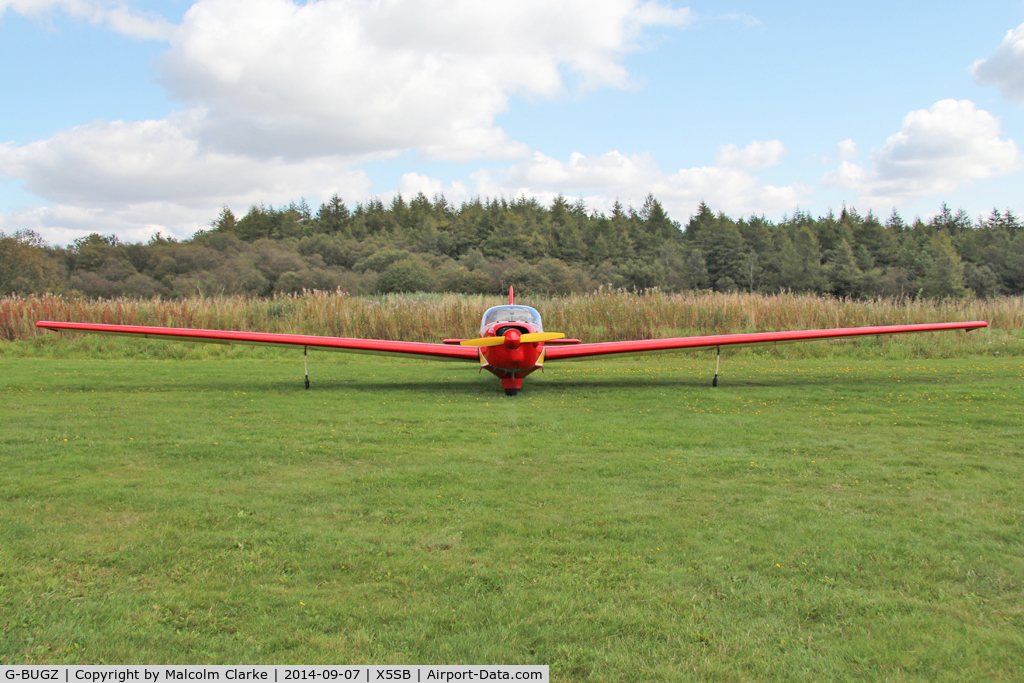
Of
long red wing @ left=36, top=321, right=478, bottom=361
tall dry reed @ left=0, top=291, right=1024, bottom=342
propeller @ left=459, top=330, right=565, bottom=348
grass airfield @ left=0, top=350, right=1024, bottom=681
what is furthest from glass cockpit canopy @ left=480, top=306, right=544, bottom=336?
tall dry reed @ left=0, top=291, right=1024, bottom=342

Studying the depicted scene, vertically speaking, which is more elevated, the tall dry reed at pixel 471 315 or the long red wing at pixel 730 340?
the tall dry reed at pixel 471 315

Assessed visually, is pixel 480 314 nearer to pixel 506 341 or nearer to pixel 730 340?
pixel 506 341

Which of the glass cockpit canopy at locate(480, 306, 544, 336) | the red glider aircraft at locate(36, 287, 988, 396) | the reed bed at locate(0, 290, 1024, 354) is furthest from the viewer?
the reed bed at locate(0, 290, 1024, 354)

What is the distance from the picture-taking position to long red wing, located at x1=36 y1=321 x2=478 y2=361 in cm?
1002

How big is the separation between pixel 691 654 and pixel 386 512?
228 centimetres

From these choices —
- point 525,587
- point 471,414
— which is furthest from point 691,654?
point 471,414

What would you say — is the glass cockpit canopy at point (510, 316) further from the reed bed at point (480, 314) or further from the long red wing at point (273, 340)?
the reed bed at point (480, 314)

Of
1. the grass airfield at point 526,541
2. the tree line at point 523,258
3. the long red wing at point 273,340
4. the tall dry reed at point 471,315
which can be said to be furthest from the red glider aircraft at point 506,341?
the tree line at point 523,258

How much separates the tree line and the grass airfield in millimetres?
31499

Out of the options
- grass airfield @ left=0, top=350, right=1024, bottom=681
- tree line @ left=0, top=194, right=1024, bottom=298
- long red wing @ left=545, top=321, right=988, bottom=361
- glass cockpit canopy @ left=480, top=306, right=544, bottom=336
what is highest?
tree line @ left=0, top=194, right=1024, bottom=298

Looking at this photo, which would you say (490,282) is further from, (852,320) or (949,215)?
(949,215)

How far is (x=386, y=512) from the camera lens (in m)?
4.17

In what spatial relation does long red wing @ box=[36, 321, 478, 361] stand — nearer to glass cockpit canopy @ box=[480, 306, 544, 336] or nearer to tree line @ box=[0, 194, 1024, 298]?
glass cockpit canopy @ box=[480, 306, 544, 336]

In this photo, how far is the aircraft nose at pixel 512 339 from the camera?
9.55 metres
